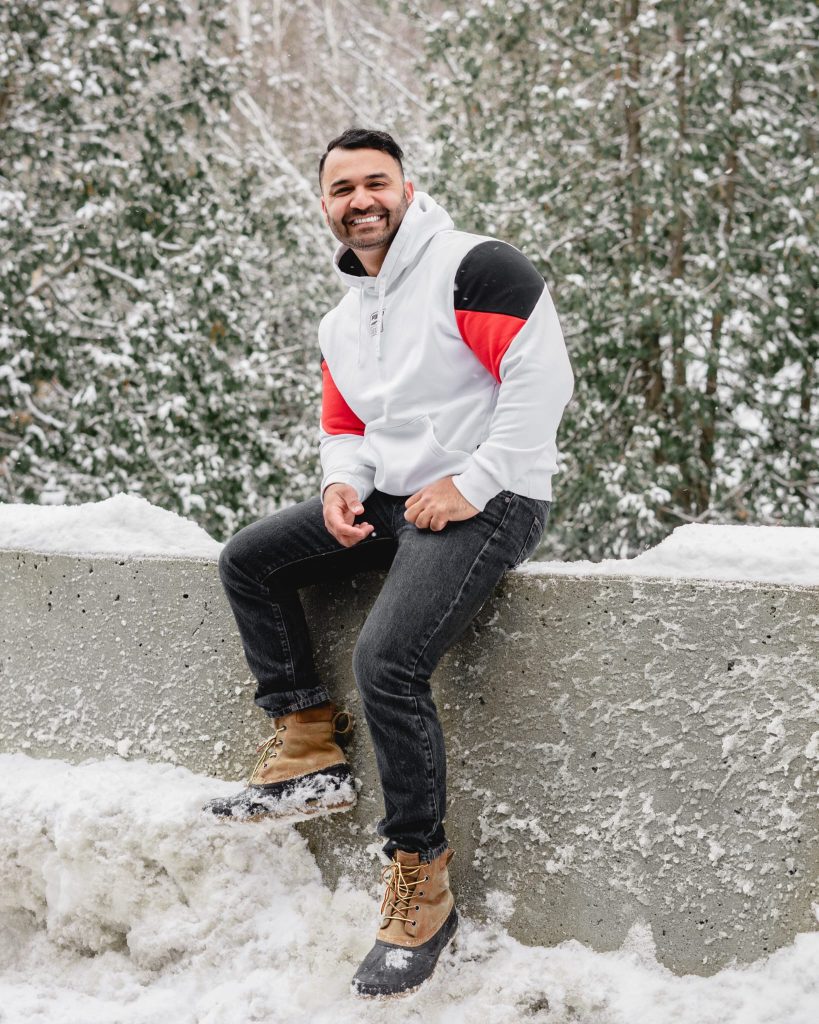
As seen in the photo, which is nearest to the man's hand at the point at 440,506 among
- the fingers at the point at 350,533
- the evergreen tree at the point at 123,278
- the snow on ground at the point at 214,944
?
the fingers at the point at 350,533

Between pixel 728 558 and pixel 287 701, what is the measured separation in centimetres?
90

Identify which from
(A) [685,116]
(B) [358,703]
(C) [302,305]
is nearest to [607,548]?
(A) [685,116]

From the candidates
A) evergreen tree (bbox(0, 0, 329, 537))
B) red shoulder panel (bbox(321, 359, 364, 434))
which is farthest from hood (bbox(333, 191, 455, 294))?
evergreen tree (bbox(0, 0, 329, 537))

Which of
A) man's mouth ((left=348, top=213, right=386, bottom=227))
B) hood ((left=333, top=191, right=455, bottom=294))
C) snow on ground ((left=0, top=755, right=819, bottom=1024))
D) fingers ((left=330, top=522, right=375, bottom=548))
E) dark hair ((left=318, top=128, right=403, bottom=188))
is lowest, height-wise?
snow on ground ((left=0, top=755, right=819, bottom=1024))

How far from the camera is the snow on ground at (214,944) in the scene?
1817 millimetres

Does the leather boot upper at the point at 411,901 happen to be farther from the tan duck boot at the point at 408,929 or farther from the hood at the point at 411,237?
the hood at the point at 411,237

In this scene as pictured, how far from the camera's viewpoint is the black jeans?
70.0 inches

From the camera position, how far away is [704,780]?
5.94 ft

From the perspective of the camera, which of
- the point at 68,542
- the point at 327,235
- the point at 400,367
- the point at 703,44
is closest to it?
the point at 400,367

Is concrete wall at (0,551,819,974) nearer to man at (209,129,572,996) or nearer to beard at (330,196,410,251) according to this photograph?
man at (209,129,572,996)

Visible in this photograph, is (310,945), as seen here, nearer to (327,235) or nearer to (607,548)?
(607,548)

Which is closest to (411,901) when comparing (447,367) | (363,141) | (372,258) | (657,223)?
(447,367)

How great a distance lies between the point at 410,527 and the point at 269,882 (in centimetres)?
85

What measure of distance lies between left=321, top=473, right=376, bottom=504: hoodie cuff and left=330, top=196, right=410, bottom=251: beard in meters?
0.45
